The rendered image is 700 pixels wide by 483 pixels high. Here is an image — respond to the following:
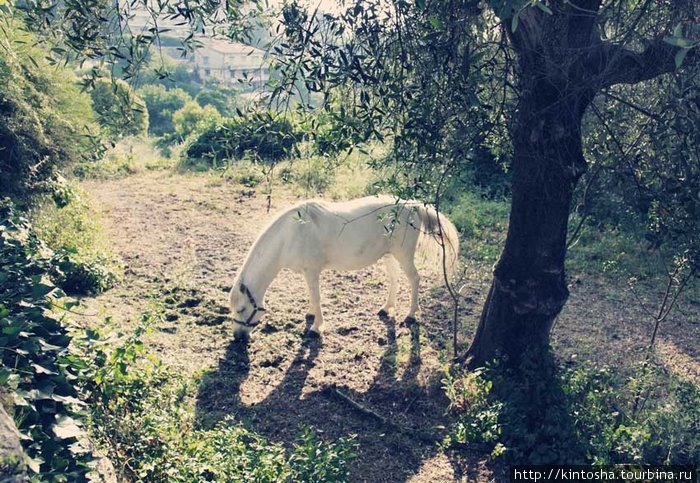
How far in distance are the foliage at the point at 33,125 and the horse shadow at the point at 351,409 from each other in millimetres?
3659

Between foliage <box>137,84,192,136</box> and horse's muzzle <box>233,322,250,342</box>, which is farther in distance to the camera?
foliage <box>137,84,192,136</box>

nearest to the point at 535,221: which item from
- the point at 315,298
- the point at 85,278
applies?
the point at 315,298

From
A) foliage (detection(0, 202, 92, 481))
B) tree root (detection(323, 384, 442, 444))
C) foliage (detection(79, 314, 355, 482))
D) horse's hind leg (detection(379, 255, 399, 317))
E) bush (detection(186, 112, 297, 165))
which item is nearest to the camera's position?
foliage (detection(0, 202, 92, 481))

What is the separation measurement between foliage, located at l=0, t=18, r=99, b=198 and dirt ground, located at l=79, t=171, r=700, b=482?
1.63 meters

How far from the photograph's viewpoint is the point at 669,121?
3.81 m

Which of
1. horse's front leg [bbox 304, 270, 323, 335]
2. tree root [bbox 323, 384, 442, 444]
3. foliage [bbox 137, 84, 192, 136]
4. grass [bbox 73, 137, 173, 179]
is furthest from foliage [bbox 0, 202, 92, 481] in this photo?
foliage [bbox 137, 84, 192, 136]

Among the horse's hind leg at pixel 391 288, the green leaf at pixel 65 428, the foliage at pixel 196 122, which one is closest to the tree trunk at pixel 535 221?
the horse's hind leg at pixel 391 288

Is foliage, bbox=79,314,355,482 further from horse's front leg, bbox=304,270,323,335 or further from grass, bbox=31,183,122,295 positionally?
grass, bbox=31,183,122,295

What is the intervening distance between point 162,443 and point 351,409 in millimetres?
1905

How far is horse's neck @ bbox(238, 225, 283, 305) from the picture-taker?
6.15 meters

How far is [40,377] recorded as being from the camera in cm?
365

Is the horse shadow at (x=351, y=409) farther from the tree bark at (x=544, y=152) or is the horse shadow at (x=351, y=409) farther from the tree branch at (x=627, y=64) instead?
the tree branch at (x=627, y=64)

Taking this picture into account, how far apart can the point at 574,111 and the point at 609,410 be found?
2.57 meters

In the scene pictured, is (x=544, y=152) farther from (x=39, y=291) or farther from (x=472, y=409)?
(x=39, y=291)
